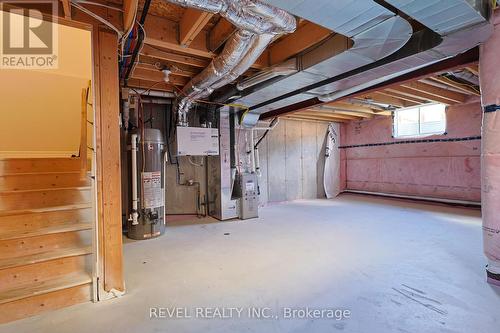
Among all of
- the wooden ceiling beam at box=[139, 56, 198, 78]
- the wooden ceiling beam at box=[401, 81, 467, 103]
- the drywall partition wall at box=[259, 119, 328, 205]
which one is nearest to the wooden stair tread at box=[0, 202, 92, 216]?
the wooden ceiling beam at box=[139, 56, 198, 78]

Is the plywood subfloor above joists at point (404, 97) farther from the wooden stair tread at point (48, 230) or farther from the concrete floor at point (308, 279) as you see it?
the wooden stair tread at point (48, 230)

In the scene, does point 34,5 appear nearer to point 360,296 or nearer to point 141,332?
point 141,332

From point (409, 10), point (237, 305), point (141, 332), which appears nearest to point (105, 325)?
point (141, 332)

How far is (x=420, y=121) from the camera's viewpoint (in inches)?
232

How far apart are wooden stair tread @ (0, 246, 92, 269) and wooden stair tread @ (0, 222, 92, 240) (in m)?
0.16

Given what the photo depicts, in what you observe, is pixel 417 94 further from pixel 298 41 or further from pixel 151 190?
pixel 151 190

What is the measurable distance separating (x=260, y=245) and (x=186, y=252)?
89 cm

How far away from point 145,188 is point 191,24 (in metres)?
2.27

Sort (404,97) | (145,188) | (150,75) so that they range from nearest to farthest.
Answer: (150,75) → (145,188) → (404,97)

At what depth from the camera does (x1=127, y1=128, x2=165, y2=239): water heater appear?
3.45 m

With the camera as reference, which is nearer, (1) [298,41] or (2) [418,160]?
(1) [298,41]

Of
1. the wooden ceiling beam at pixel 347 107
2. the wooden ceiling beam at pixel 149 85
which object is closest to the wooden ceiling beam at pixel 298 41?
the wooden ceiling beam at pixel 149 85

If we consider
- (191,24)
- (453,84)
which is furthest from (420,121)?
(191,24)

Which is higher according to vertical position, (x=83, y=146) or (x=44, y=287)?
(x=83, y=146)
